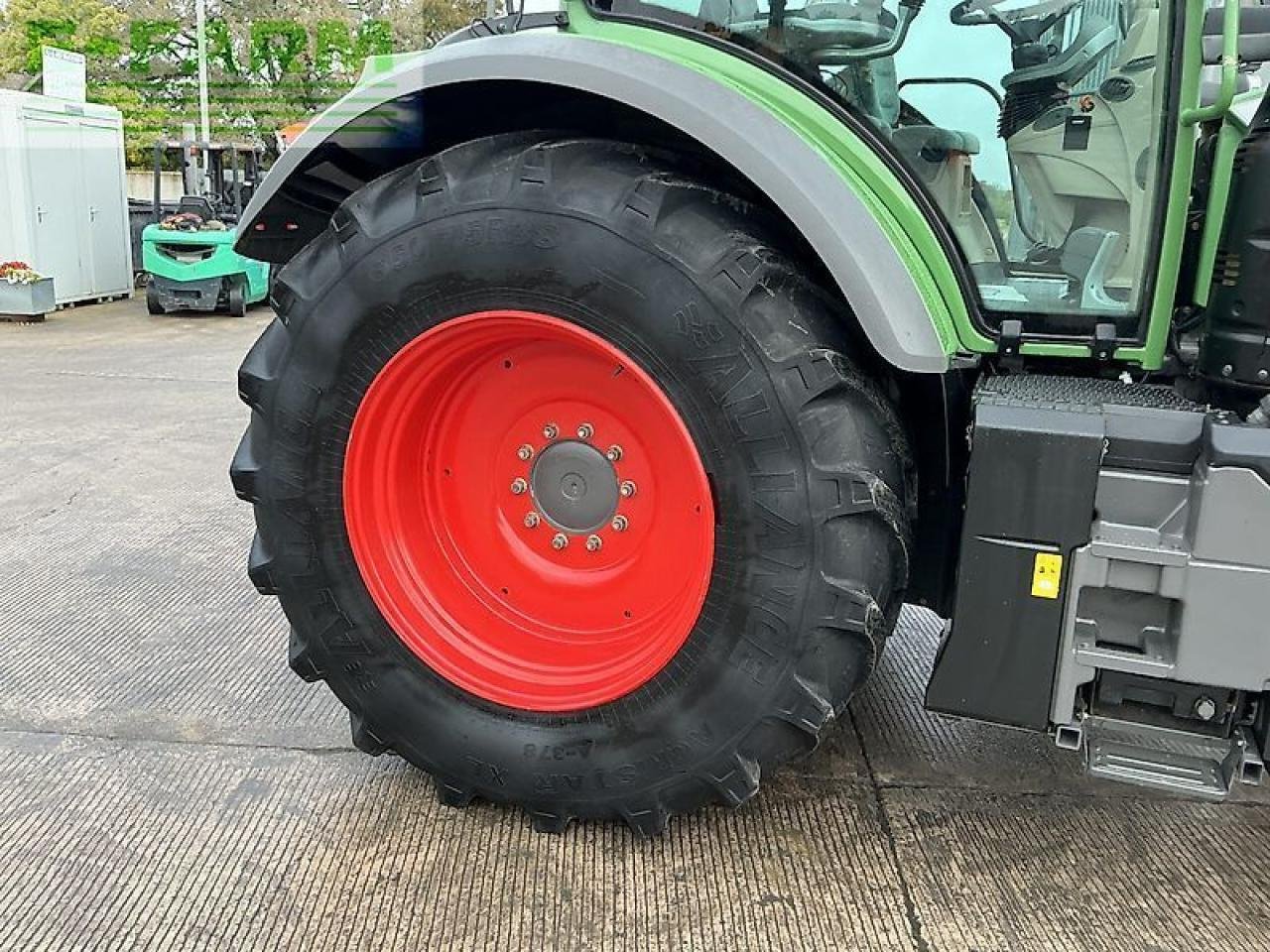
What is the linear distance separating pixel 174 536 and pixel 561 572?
2.43 metres

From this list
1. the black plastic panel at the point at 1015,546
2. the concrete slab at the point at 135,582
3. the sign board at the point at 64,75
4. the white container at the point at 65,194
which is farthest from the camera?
the sign board at the point at 64,75

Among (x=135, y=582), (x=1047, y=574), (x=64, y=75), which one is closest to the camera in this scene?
(x=1047, y=574)

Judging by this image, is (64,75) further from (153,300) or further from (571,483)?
(571,483)

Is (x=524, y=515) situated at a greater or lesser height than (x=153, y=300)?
greater

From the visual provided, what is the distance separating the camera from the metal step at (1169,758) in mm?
1930

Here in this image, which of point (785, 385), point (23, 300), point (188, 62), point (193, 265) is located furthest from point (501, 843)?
point (188, 62)

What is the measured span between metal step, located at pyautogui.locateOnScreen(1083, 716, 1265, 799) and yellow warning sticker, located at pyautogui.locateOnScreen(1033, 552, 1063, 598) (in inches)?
11.4

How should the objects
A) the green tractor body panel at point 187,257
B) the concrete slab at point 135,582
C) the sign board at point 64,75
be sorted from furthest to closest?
the sign board at point 64,75
the green tractor body panel at point 187,257
the concrete slab at point 135,582

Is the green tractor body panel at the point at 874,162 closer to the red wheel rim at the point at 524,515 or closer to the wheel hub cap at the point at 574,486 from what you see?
the red wheel rim at the point at 524,515

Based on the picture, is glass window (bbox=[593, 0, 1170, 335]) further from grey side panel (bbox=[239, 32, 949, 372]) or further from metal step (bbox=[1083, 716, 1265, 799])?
metal step (bbox=[1083, 716, 1265, 799])

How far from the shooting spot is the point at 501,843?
2.30 m

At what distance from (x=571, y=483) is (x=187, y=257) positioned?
10.2m

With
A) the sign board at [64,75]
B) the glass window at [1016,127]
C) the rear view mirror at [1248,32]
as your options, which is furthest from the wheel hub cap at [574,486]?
the sign board at [64,75]

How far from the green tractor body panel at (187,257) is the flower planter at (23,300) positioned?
A: 3.38 feet
